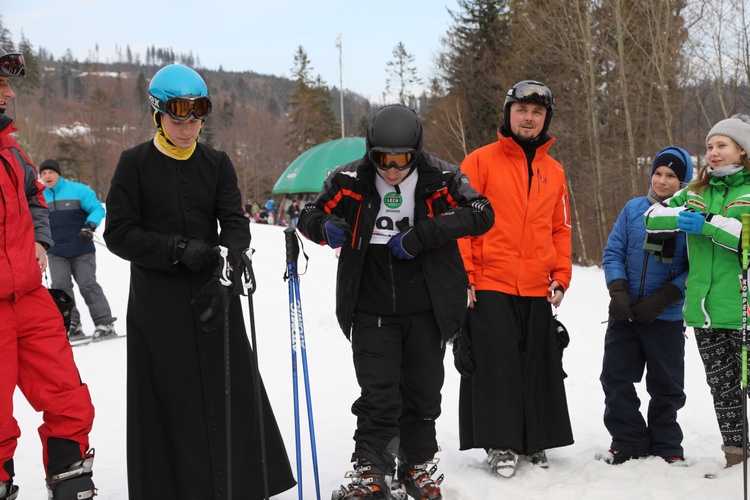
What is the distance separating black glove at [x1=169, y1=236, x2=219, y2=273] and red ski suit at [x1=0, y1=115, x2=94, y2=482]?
25.4 inches

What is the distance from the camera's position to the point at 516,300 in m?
4.16

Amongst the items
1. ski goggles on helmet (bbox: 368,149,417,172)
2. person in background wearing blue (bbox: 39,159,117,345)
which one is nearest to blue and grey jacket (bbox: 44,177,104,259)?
person in background wearing blue (bbox: 39,159,117,345)

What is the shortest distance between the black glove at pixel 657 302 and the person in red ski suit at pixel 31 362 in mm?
3279

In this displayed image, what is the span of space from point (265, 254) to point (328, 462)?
1178 cm

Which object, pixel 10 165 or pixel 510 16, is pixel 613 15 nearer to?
pixel 510 16

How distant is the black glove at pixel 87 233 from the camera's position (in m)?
8.28

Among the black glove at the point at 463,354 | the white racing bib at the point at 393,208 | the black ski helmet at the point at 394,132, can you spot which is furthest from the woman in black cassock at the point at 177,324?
the black glove at the point at 463,354

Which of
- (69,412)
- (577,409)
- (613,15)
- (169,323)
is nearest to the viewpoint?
(69,412)

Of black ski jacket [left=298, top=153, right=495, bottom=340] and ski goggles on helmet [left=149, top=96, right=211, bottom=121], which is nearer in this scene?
ski goggles on helmet [left=149, top=96, right=211, bottom=121]

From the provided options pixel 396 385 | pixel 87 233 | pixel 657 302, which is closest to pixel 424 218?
pixel 396 385

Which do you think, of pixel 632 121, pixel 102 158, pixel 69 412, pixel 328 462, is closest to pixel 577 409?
pixel 328 462

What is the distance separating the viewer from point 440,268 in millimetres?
3566

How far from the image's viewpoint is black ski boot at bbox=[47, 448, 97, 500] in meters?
2.96

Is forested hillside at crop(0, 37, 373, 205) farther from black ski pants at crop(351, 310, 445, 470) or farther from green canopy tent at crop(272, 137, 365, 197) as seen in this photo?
black ski pants at crop(351, 310, 445, 470)
